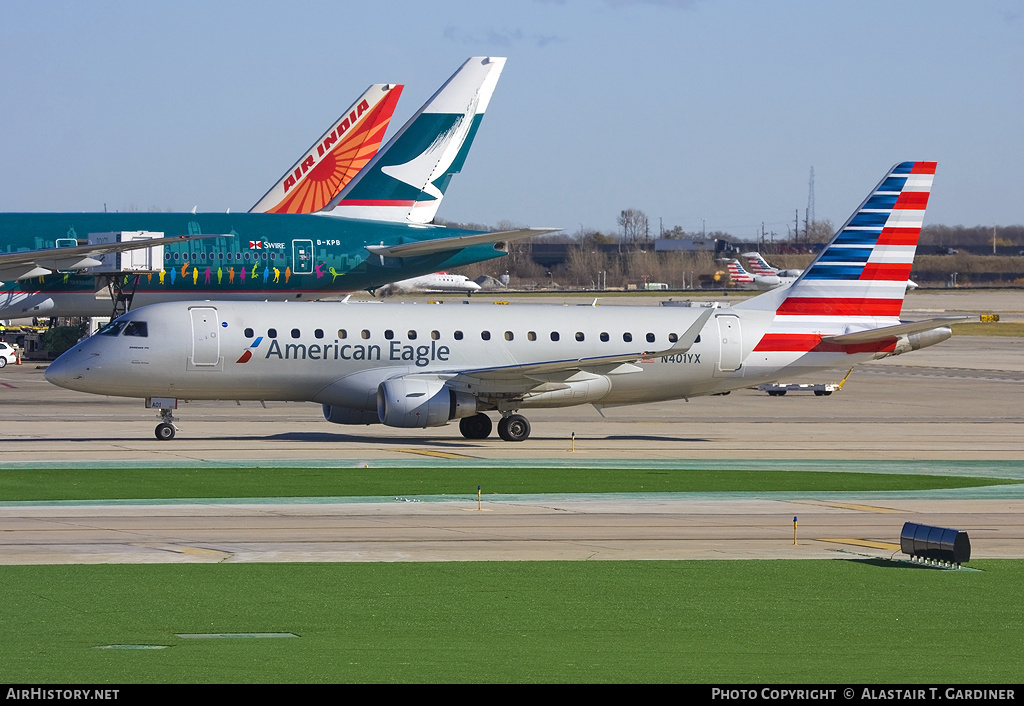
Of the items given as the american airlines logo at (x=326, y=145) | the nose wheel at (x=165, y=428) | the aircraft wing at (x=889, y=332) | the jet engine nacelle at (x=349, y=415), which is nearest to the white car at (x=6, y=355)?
the american airlines logo at (x=326, y=145)

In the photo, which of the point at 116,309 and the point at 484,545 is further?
the point at 116,309

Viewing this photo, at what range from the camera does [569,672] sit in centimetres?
1373

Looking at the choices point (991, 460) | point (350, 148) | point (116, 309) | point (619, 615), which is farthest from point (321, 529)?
point (350, 148)

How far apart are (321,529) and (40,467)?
1047 cm

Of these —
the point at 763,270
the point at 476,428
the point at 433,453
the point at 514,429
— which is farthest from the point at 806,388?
the point at 763,270

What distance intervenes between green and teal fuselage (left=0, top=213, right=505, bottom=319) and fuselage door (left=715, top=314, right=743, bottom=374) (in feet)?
69.7

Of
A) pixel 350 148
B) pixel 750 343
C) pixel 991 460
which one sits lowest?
pixel 991 460

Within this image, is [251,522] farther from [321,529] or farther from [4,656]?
[4,656]

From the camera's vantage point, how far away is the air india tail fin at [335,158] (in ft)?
228

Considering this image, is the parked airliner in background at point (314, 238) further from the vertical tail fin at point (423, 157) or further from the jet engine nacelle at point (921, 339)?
the jet engine nacelle at point (921, 339)

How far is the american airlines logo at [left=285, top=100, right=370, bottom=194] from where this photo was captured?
228 ft

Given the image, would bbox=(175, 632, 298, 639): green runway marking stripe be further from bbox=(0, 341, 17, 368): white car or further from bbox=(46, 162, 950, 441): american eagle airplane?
bbox=(0, 341, 17, 368): white car

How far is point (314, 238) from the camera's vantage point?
58.2 m

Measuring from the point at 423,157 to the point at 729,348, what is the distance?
2571 cm
